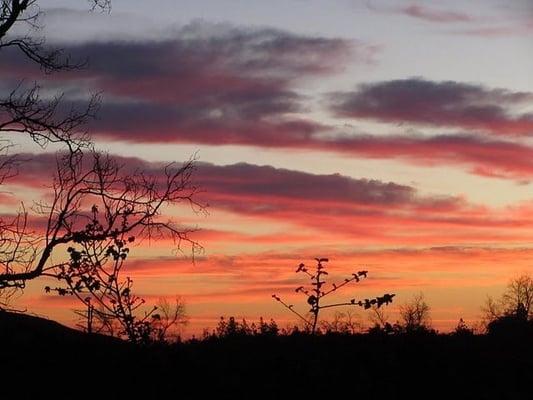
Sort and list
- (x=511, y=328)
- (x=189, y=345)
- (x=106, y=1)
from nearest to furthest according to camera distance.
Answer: (x=189, y=345)
(x=511, y=328)
(x=106, y=1)

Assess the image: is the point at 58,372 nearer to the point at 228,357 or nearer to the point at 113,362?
the point at 113,362

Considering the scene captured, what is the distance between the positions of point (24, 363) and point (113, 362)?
1.56 metres

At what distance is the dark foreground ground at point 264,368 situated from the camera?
1435 centimetres

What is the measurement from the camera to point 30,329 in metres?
17.4

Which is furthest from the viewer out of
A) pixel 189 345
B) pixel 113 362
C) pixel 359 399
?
pixel 189 345

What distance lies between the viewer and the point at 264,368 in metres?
15.0

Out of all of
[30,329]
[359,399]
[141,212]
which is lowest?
[359,399]

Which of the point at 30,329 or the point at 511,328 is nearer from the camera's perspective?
the point at 30,329

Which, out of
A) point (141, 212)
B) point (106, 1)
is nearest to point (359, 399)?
point (141, 212)

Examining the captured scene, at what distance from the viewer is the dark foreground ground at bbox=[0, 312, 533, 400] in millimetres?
14352

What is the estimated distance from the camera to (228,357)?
51.4ft

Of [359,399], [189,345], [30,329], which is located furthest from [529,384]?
[30,329]

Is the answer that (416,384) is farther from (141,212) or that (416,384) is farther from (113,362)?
(141,212)

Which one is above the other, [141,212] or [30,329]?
[141,212]
